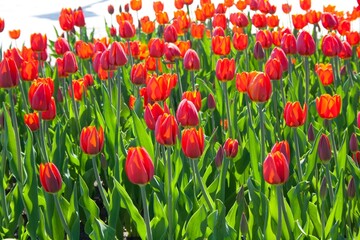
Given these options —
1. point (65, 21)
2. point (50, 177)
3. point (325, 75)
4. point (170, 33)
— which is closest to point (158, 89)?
point (50, 177)

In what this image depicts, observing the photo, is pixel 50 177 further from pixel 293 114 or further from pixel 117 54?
pixel 117 54

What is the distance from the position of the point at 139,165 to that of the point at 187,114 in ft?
1.38

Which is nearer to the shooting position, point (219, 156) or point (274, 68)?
point (219, 156)

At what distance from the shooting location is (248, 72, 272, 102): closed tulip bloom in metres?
2.40

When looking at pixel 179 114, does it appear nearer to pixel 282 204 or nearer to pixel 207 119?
pixel 282 204

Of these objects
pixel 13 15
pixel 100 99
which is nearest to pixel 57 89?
pixel 100 99

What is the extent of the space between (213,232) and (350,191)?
0.48 metres

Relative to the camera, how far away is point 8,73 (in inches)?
102

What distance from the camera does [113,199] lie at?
8.15 ft

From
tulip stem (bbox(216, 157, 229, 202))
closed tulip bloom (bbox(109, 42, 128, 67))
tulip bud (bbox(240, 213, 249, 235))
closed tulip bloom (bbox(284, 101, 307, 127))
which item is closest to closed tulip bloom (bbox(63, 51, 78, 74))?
closed tulip bloom (bbox(109, 42, 128, 67))

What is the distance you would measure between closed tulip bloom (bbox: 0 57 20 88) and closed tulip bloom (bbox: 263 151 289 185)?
3.19 feet

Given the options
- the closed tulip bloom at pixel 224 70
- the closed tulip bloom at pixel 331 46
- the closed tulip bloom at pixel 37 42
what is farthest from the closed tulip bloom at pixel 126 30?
the closed tulip bloom at pixel 331 46

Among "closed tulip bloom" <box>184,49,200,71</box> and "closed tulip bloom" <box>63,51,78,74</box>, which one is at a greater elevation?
"closed tulip bloom" <box>63,51,78,74</box>

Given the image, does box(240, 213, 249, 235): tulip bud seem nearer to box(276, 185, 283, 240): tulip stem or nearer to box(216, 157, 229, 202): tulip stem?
box(276, 185, 283, 240): tulip stem
